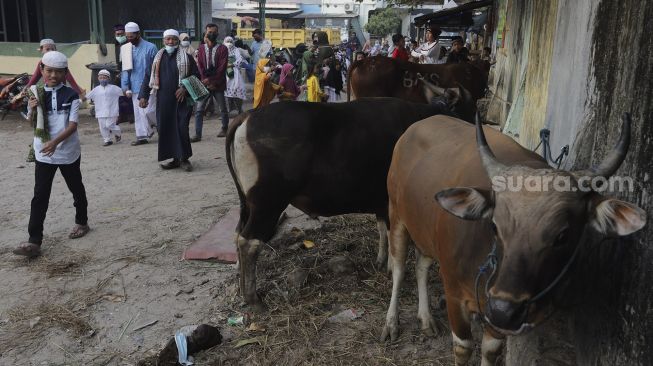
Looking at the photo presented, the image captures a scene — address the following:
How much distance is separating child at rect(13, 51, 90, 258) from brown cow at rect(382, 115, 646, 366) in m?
3.83

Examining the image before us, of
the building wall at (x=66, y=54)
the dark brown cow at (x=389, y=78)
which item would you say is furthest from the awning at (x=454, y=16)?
the building wall at (x=66, y=54)

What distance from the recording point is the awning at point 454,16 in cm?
1358

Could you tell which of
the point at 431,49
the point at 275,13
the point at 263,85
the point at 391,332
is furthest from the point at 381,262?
the point at 275,13

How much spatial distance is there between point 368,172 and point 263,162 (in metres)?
0.85

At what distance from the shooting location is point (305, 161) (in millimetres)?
4348

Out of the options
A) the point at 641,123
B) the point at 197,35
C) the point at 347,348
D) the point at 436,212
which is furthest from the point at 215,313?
the point at 197,35

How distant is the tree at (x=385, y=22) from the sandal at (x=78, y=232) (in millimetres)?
42025

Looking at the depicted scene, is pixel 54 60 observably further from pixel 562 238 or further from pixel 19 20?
pixel 19 20

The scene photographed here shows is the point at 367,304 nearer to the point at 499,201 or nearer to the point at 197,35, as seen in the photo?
the point at 499,201

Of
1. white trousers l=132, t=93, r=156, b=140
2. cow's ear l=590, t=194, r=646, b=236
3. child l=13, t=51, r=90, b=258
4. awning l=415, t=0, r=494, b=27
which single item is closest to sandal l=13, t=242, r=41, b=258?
child l=13, t=51, r=90, b=258

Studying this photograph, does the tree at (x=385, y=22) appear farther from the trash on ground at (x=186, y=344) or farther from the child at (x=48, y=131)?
the trash on ground at (x=186, y=344)

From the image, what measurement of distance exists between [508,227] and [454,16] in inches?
595

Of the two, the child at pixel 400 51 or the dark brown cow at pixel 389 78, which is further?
the child at pixel 400 51

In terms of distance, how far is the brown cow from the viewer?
7.16 feet
